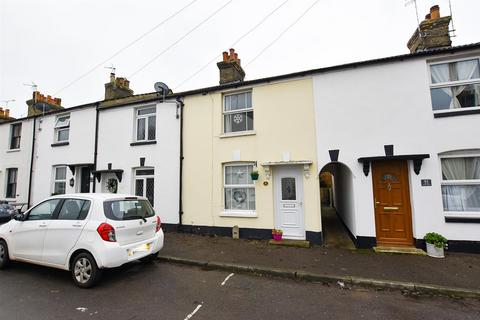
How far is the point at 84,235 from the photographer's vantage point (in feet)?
14.9

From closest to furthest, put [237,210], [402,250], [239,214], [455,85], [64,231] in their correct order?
[64,231] < [402,250] < [455,85] < [239,214] < [237,210]

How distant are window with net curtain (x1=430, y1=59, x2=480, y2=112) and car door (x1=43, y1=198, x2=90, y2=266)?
30.0 feet

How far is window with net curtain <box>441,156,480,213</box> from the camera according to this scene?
250 inches

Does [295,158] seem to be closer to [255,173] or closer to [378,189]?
[255,173]

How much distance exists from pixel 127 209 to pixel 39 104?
12.3 metres

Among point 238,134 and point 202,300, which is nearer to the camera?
point 202,300

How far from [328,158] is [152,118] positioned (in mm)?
7155

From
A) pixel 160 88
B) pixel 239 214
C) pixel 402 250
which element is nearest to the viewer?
pixel 402 250

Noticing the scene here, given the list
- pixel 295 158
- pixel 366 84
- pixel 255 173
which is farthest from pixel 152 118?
pixel 366 84

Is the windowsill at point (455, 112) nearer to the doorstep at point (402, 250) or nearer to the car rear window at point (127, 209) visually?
the doorstep at point (402, 250)

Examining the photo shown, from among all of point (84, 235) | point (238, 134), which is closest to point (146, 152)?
point (238, 134)

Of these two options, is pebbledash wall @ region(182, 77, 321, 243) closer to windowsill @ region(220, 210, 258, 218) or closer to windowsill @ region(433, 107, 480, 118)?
windowsill @ region(220, 210, 258, 218)

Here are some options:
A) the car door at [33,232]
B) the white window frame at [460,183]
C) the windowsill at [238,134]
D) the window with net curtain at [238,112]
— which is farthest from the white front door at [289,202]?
the car door at [33,232]

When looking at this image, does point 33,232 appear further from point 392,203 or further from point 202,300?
point 392,203
